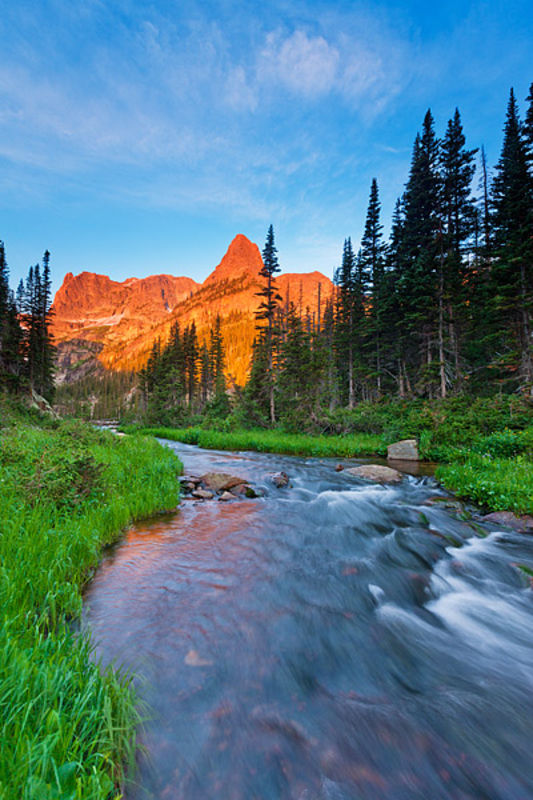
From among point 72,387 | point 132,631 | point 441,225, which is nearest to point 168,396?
point 441,225

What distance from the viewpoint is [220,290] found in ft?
619

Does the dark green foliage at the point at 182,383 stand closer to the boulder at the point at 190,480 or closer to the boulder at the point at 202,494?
the boulder at the point at 190,480

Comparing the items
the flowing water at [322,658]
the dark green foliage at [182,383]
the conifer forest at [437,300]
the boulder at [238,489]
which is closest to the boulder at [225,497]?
the boulder at [238,489]

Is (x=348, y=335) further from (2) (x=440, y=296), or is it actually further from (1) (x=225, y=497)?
(1) (x=225, y=497)

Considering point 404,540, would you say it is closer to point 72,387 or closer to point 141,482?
point 141,482

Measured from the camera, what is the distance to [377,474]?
11.4m

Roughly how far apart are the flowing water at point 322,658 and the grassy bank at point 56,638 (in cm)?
32

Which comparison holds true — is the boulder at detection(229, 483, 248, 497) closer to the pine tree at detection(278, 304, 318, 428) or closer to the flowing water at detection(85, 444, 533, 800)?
the flowing water at detection(85, 444, 533, 800)

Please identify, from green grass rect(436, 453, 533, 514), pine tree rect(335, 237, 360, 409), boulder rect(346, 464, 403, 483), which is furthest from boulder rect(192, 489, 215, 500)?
pine tree rect(335, 237, 360, 409)

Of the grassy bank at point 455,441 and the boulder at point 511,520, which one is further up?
the grassy bank at point 455,441

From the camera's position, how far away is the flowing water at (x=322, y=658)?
2006 millimetres

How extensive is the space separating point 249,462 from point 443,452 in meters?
8.55

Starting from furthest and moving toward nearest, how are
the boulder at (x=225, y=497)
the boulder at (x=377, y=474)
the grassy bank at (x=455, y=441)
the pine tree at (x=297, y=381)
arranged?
the pine tree at (x=297, y=381) → the boulder at (x=377, y=474) → the boulder at (x=225, y=497) → the grassy bank at (x=455, y=441)

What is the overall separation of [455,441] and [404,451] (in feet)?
7.24
